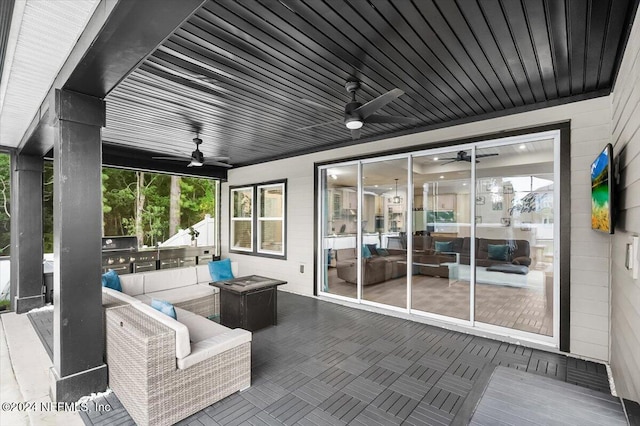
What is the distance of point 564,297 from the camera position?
11.2 ft

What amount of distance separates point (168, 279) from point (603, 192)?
5211mm

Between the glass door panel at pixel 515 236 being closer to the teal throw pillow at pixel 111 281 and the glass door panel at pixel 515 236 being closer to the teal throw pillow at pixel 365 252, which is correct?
the teal throw pillow at pixel 365 252

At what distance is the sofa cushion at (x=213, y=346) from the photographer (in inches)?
92.1

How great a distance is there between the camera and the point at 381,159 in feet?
16.9

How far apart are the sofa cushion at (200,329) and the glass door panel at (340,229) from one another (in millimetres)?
2893

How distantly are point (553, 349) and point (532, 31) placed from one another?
3.34m

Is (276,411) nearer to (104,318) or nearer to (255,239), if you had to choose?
(104,318)

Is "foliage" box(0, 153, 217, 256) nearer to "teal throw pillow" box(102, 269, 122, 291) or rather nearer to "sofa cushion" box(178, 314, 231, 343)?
"teal throw pillow" box(102, 269, 122, 291)

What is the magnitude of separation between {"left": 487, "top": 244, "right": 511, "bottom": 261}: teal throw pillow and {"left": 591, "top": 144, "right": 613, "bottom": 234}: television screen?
1.17 metres

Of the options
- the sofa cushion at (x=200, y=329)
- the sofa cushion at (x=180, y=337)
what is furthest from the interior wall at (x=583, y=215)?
the sofa cushion at (x=180, y=337)

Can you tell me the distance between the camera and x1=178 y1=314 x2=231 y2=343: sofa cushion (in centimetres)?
285

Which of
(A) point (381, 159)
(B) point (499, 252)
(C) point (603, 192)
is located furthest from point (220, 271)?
(C) point (603, 192)

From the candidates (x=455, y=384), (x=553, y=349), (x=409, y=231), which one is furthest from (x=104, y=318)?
(x=553, y=349)

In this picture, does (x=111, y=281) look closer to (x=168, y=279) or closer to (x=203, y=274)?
(x=168, y=279)
